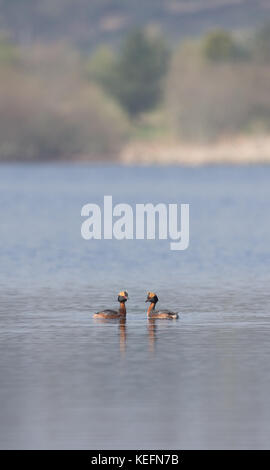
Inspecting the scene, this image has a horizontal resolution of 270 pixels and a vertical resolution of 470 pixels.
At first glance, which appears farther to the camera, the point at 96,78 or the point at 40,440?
the point at 96,78

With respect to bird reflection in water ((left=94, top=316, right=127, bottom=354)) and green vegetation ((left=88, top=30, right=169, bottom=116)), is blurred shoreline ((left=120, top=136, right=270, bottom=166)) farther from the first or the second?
bird reflection in water ((left=94, top=316, right=127, bottom=354))

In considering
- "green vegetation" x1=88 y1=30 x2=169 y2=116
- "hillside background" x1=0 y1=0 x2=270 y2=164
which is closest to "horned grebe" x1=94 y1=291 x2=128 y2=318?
"hillside background" x1=0 y1=0 x2=270 y2=164

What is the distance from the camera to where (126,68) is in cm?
16662

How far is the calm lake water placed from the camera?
16078 millimetres

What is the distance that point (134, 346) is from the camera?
21.4 meters

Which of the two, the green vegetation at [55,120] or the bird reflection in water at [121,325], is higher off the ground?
the green vegetation at [55,120]

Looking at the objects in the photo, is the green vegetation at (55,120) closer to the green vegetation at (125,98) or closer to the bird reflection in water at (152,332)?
the green vegetation at (125,98)

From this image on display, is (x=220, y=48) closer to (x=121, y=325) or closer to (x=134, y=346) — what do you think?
(x=121, y=325)

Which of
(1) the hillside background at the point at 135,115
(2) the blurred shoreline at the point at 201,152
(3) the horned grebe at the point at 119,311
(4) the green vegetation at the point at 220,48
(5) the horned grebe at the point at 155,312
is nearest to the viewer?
(5) the horned grebe at the point at 155,312

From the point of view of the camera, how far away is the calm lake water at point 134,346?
16078mm

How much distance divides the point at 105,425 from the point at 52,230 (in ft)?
112

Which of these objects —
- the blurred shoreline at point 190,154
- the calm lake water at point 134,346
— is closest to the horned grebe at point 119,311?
the calm lake water at point 134,346
